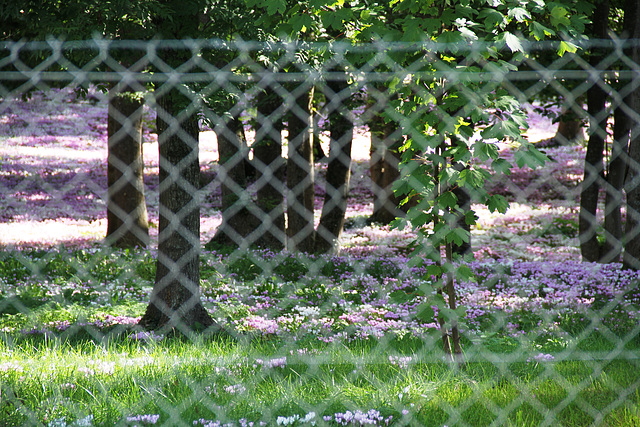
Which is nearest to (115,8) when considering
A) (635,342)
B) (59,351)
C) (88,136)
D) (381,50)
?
(381,50)

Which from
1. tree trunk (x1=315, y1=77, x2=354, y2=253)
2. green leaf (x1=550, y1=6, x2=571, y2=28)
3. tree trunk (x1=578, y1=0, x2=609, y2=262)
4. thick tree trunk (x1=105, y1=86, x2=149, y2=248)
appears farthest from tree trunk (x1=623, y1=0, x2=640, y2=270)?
thick tree trunk (x1=105, y1=86, x2=149, y2=248)

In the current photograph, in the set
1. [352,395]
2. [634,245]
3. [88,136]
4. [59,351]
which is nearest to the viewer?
[352,395]

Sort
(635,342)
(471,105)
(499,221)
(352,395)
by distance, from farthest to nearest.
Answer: (499,221)
(635,342)
(352,395)
(471,105)

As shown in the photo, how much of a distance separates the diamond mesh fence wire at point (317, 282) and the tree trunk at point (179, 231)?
0.07ft

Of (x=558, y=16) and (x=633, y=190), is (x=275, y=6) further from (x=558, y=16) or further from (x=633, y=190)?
(x=633, y=190)

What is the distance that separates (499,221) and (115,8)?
48.2 ft

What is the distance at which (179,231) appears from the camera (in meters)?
4.71

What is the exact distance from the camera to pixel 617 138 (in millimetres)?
7871

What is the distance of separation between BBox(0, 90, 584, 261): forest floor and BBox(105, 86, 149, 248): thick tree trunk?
0.54m

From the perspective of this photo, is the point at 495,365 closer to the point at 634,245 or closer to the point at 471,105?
the point at 471,105

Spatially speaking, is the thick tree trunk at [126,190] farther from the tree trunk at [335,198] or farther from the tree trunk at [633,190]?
the tree trunk at [633,190]

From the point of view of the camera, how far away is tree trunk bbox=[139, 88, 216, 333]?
14.9 ft

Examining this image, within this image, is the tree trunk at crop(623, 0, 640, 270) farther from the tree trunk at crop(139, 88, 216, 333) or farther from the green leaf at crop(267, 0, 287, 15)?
the green leaf at crop(267, 0, 287, 15)

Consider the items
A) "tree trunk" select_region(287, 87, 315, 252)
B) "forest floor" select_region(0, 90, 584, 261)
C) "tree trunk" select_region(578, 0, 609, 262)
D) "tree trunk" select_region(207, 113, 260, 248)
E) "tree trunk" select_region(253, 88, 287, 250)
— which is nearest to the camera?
"tree trunk" select_region(578, 0, 609, 262)
